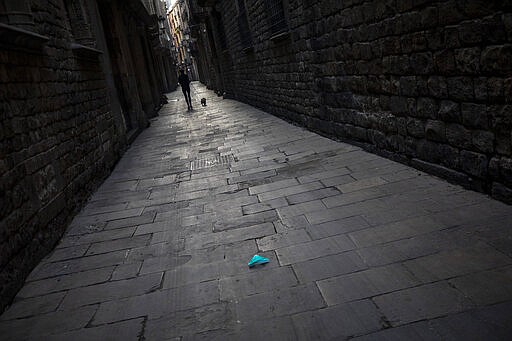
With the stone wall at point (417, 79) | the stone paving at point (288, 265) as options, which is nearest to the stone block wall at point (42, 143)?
the stone paving at point (288, 265)

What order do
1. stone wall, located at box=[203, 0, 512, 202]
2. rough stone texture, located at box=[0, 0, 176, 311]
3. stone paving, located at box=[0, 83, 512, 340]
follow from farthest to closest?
1. rough stone texture, located at box=[0, 0, 176, 311]
2. stone wall, located at box=[203, 0, 512, 202]
3. stone paving, located at box=[0, 83, 512, 340]

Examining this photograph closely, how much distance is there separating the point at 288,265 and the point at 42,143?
3.04 metres

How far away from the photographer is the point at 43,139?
4305 mm

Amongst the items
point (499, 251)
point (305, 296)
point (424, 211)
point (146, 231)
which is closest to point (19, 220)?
point (146, 231)

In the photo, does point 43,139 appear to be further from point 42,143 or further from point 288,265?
point 288,265

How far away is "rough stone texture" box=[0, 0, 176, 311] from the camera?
3.32 meters

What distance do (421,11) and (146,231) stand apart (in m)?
3.46

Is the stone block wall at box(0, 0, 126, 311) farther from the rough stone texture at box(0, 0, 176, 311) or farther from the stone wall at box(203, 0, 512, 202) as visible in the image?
the stone wall at box(203, 0, 512, 202)

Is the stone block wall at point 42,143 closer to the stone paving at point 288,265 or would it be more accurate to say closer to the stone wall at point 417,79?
the stone paving at point 288,265

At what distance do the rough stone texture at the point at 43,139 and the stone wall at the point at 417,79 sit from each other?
12.6 ft

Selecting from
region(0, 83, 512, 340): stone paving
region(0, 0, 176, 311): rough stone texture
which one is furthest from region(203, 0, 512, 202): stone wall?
region(0, 0, 176, 311): rough stone texture

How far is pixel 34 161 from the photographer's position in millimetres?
3979

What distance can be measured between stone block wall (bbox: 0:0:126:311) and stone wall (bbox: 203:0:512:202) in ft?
12.7

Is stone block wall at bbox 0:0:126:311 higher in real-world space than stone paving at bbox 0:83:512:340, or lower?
higher
